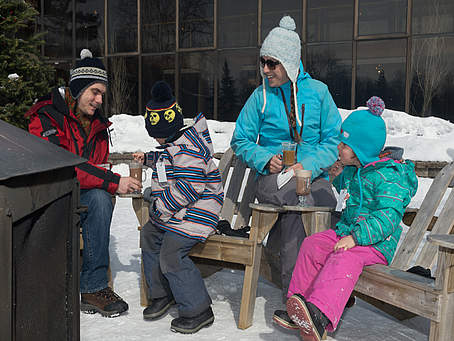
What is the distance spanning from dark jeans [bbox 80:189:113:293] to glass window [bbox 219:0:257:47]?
1091cm

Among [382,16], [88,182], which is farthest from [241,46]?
[88,182]

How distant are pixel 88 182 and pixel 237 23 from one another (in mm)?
11305

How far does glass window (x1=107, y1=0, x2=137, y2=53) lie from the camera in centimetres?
1584

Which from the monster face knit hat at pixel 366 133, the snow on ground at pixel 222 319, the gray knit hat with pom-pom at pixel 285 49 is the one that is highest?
the gray knit hat with pom-pom at pixel 285 49

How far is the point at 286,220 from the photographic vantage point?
11.1 feet

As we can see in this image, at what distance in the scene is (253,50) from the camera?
13.8m

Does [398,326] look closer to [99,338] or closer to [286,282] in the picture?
[286,282]

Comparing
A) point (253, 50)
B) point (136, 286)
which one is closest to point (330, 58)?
point (253, 50)

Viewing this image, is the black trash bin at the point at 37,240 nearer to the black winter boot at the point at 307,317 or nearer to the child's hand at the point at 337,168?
the black winter boot at the point at 307,317

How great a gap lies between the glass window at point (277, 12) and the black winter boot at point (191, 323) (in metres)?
11.2

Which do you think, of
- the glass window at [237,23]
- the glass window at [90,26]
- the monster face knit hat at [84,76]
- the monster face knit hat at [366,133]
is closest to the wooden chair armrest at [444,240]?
the monster face knit hat at [366,133]

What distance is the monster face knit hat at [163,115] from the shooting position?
329cm

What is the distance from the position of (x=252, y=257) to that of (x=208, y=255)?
1.07 ft

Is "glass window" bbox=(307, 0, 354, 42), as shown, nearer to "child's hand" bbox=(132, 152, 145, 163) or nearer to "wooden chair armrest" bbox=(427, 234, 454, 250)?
"child's hand" bbox=(132, 152, 145, 163)
